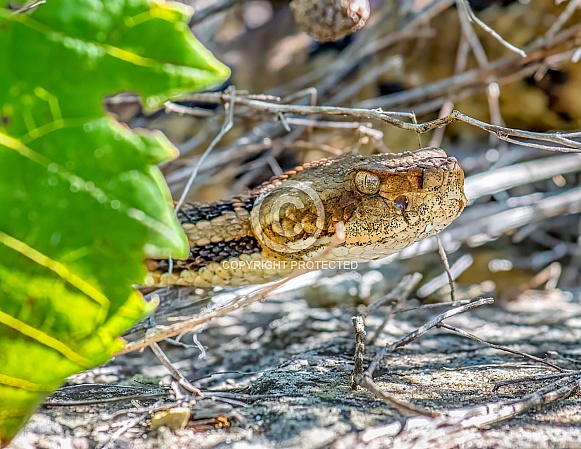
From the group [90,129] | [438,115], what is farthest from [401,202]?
[438,115]

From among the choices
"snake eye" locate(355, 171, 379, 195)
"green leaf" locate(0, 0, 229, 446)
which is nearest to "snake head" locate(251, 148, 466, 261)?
"snake eye" locate(355, 171, 379, 195)

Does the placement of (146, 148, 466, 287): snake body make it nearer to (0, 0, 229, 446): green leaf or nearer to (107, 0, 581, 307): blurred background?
(107, 0, 581, 307): blurred background

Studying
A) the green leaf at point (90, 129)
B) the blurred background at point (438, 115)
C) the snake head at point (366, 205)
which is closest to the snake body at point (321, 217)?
the snake head at point (366, 205)

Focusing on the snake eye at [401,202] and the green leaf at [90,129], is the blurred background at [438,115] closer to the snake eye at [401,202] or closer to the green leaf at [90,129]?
the snake eye at [401,202]

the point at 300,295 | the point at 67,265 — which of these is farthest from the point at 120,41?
the point at 300,295

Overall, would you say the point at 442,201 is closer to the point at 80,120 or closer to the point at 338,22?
the point at 338,22

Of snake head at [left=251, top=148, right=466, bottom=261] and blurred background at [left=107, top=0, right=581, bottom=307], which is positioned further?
blurred background at [left=107, top=0, right=581, bottom=307]

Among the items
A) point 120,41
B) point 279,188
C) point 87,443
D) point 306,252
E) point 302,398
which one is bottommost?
point 87,443
